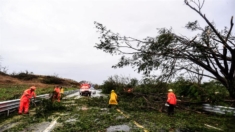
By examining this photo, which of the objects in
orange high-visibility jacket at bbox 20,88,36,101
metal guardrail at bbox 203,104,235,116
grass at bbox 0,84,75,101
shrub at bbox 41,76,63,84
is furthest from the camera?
shrub at bbox 41,76,63,84

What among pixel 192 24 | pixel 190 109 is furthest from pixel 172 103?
pixel 192 24

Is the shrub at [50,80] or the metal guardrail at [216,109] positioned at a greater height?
the shrub at [50,80]

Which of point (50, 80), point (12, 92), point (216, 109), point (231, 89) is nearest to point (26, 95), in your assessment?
point (216, 109)

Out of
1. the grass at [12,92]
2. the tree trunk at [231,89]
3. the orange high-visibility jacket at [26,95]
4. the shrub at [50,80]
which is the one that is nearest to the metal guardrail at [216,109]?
the tree trunk at [231,89]

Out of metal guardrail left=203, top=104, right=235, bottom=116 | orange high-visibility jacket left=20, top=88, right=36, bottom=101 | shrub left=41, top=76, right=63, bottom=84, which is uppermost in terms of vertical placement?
shrub left=41, top=76, right=63, bottom=84

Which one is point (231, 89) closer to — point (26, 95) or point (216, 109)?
point (216, 109)

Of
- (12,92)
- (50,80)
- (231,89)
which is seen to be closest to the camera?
(231,89)

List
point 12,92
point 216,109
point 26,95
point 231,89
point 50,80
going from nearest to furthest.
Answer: point 231,89
point 26,95
point 216,109
point 12,92
point 50,80

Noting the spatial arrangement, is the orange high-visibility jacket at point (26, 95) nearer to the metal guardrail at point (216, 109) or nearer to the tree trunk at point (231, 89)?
the metal guardrail at point (216, 109)

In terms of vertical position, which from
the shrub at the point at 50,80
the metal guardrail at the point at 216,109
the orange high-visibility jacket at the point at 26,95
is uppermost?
the shrub at the point at 50,80

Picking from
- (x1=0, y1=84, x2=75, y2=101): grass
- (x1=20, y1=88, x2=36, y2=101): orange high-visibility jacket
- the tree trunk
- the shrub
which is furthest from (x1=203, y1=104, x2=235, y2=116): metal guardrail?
the shrub

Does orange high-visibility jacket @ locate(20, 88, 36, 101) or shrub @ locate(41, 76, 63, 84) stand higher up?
shrub @ locate(41, 76, 63, 84)

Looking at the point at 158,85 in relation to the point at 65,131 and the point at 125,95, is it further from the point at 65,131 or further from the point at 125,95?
the point at 65,131

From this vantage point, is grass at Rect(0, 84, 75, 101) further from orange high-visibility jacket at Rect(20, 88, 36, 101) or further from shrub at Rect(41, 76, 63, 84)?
shrub at Rect(41, 76, 63, 84)
